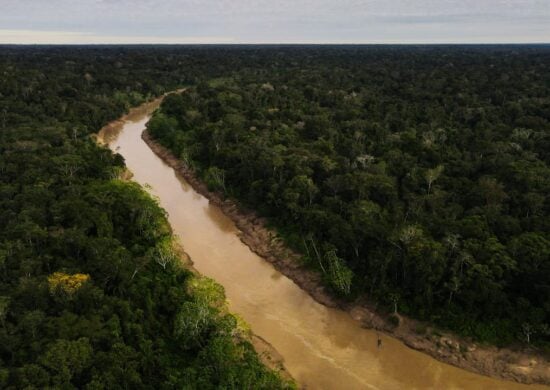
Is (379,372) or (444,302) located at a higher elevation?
(444,302)

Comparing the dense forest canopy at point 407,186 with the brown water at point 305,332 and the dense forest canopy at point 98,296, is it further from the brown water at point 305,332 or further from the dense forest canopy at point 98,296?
the dense forest canopy at point 98,296

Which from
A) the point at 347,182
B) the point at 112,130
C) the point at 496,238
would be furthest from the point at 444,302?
the point at 112,130

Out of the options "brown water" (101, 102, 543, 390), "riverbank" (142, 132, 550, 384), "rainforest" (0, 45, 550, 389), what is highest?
"rainforest" (0, 45, 550, 389)

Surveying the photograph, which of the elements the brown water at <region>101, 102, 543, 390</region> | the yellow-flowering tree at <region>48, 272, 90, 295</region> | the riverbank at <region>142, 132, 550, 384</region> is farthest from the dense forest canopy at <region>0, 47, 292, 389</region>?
the riverbank at <region>142, 132, 550, 384</region>

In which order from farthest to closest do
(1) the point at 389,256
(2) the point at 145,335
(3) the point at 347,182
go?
(3) the point at 347,182 → (1) the point at 389,256 → (2) the point at 145,335

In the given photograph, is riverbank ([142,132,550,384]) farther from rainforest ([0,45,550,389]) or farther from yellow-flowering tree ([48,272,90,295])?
yellow-flowering tree ([48,272,90,295])

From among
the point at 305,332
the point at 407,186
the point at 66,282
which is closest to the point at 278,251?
the point at 305,332

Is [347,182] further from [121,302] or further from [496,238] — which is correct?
[121,302]
